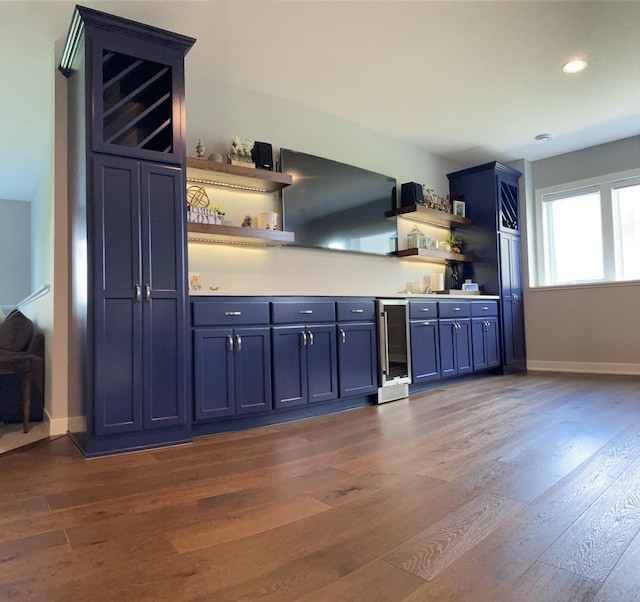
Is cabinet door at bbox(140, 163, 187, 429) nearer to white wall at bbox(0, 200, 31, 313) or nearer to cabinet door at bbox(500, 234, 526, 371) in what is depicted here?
cabinet door at bbox(500, 234, 526, 371)

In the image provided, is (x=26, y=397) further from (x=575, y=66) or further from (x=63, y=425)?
(x=575, y=66)

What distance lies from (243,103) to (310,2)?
1.13 m

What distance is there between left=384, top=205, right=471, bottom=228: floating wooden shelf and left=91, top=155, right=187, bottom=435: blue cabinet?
8.53 ft

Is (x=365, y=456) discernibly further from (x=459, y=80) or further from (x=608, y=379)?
(x=608, y=379)

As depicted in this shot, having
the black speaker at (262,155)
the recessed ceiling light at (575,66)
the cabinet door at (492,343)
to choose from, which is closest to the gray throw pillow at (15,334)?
the black speaker at (262,155)

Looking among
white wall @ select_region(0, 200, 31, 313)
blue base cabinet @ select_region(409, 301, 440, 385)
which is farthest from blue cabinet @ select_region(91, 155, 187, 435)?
white wall @ select_region(0, 200, 31, 313)

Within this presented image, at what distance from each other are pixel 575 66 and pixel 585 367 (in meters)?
3.32

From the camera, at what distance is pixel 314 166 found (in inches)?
154

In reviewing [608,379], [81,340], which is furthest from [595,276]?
[81,340]

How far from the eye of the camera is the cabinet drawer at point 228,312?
2.74 meters

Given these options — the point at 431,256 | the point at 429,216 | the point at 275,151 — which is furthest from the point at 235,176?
the point at 429,216

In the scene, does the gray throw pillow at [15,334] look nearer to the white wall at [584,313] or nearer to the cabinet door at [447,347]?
the cabinet door at [447,347]

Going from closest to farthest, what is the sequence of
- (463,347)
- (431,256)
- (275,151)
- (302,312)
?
(302,312)
(275,151)
(463,347)
(431,256)

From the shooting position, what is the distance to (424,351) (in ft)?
13.6
